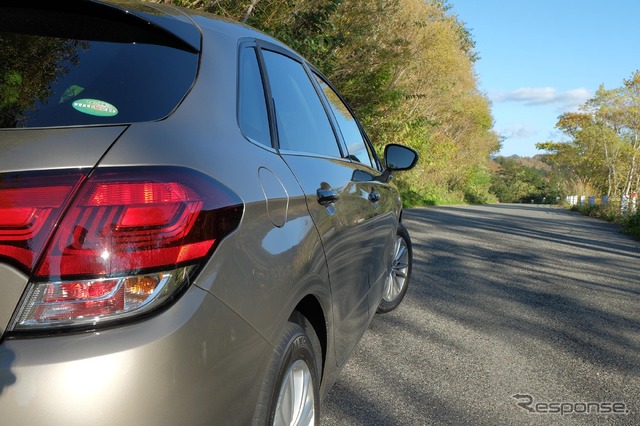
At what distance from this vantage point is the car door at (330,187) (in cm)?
229

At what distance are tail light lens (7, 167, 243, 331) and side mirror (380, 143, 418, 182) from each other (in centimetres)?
303

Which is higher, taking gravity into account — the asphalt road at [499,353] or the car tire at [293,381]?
the car tire at [293,381]

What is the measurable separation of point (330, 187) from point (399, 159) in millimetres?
1970

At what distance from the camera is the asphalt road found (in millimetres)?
3062

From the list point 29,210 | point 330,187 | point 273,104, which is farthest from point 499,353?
point 29,210

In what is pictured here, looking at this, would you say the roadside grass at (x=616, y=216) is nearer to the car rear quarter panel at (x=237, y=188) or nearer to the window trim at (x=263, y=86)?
the window trim at (x=263, y=86)

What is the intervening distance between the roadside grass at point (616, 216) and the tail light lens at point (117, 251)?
→ 1385cm

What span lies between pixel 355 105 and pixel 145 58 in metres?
15.3

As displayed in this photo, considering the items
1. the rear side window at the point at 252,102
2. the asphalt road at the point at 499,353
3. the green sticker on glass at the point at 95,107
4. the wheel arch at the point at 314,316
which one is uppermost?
the rear side window at the point at 252,102

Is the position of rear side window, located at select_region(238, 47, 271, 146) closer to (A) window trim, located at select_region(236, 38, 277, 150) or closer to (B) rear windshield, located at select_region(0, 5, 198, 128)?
(A) window trim, located at select_region(236, 38, 277, 150)

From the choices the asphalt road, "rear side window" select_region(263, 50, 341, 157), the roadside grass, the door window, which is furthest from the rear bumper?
the roadside grass

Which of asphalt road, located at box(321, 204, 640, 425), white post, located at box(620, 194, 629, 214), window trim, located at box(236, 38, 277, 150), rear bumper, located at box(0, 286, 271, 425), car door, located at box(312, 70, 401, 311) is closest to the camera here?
rear bumper, located at box(0, 286, 271, 425)

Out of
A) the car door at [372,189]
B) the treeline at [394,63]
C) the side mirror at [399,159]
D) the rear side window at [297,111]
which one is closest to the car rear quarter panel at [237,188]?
the rear side window at [297,111]

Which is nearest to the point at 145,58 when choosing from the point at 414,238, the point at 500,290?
the point at 500,290
